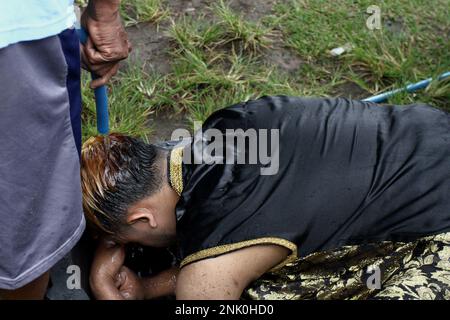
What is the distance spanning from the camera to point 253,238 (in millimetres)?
2014

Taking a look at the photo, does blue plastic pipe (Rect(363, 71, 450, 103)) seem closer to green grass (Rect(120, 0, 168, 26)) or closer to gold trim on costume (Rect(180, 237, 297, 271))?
green grass (Rect(120, 0, 168, 26))

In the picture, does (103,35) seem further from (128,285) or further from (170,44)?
(170,44)

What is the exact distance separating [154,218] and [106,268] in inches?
18.4

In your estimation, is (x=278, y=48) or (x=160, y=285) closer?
(x=160, y=285)

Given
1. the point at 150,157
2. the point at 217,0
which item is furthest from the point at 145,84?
the point at 150,157

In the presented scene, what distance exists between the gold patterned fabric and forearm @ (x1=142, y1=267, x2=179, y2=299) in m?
0.56

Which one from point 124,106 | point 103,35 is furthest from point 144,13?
point 103,35

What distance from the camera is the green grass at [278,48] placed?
12.1 feet

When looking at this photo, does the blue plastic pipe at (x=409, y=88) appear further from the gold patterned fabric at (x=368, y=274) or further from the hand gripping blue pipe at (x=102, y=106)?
the gold patterned fabric at (x=368, y=274)

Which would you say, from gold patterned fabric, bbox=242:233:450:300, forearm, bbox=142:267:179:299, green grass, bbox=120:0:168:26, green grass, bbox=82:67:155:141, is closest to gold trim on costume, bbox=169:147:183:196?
gold patterned fabric, bbox=242:233:450:300

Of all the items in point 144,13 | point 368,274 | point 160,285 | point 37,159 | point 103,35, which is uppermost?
point 103,35

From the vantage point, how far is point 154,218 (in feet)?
7.28

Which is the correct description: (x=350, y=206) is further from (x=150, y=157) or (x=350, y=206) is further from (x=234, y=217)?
(x=150, y=157)

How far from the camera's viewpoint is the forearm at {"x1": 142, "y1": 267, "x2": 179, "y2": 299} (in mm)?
2734
